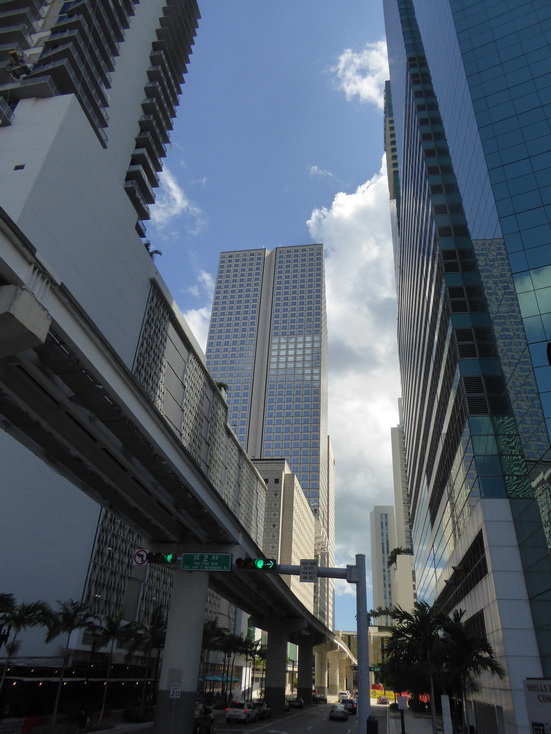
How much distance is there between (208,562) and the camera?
26.7 metres

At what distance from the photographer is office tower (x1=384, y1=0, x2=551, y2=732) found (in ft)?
96.4

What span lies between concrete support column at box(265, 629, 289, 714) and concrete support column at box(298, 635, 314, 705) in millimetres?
20060

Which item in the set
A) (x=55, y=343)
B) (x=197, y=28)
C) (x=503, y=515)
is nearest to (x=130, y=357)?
(x=503, y=515)

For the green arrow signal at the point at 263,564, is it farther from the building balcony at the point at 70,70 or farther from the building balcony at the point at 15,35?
the building balcony at the point at 15,35

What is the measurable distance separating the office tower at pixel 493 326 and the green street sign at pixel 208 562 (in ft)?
52.0

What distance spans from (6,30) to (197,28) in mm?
51943

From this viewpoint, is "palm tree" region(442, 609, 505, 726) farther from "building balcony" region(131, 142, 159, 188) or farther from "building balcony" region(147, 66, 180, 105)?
"building balcony" region(147, 66, 180, 105)

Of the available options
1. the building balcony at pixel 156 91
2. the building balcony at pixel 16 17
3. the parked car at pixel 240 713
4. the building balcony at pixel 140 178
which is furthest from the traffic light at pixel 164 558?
the building balcony at pixel 156 91

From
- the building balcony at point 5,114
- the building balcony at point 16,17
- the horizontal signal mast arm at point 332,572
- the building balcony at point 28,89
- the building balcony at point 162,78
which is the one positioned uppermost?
the building balcony at point 162,78

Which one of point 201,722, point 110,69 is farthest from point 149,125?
point 201,722

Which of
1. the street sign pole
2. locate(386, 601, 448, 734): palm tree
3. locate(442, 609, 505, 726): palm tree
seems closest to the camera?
the street sign pole

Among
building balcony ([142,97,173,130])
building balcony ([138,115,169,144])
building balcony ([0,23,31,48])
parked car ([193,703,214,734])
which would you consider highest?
building balcony ([142,97,173,130])

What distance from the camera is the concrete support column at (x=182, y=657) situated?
28125 millimetres

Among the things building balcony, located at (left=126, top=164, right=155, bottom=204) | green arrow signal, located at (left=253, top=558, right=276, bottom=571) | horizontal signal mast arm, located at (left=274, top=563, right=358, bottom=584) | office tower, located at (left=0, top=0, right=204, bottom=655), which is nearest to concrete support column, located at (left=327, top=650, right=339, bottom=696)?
office tower, located at (left=0, top=0, right=204, bottom=655)
